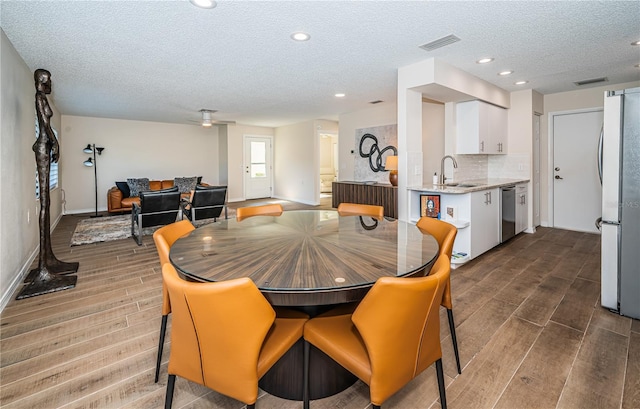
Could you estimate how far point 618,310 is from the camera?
253 centimetres

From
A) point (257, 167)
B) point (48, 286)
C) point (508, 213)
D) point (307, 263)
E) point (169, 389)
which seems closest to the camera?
point (169, 389)

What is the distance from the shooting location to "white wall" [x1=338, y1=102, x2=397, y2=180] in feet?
20.9

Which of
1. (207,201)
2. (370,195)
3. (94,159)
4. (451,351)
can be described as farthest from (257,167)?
(451,351)

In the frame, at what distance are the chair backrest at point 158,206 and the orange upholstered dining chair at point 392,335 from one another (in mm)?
4241

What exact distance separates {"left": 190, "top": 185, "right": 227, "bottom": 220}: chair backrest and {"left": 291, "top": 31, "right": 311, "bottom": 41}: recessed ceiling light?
3.30 metres

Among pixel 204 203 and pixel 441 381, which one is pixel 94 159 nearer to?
pixel 204 203

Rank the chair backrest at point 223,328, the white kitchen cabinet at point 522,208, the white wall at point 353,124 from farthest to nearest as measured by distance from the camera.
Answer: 1. the white wall at point 353,124
2. the white kitchen cabinet at point 522,208
3. the chair backrest at point 223,328

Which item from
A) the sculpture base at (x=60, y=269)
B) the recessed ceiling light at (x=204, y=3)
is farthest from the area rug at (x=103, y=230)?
the recessed ceiling light at (x=204, y=3)

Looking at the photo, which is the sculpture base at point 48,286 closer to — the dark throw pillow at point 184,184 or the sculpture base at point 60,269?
the sculpture base at point 60,269

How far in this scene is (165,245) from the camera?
1.75 m

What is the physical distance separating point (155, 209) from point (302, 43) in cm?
334

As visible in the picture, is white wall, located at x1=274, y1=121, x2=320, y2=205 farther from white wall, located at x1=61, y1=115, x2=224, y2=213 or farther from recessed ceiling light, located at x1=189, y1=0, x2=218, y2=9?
recessed ceiling light, located at x1=189, y1=0, x2=218, y2=9

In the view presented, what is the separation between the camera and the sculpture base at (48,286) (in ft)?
9.59

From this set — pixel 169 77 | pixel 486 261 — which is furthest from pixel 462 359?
pixel 169 77
